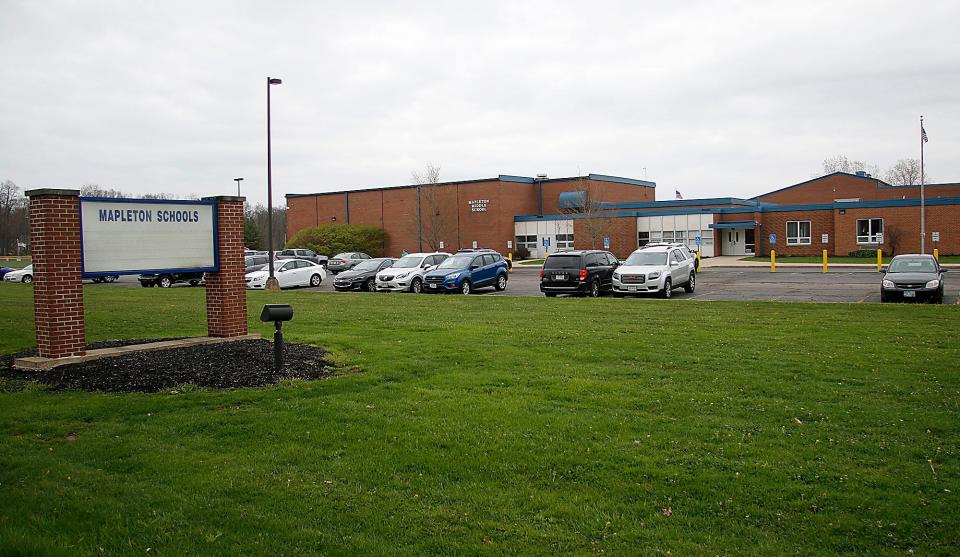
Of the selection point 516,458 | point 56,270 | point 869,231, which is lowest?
point 516,458

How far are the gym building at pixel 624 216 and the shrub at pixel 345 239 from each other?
4.92 ft

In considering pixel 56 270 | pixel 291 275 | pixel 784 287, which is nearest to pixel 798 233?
pixel 784 287

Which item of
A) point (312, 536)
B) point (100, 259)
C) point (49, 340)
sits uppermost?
point (100, 259)

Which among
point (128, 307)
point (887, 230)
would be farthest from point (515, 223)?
point (128, 307)

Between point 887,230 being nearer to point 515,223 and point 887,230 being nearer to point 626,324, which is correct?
point 515,223

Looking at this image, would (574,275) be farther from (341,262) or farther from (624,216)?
(624,216)

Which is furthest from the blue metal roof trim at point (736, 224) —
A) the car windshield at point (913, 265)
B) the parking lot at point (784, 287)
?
the car windshield at point (913, 265)

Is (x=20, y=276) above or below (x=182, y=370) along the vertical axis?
above

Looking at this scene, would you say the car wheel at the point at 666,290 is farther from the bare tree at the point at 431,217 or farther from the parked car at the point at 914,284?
the bare tree at the point at 431,217

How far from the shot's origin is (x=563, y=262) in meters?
25.2

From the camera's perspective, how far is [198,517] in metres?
5.12

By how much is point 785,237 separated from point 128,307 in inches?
1861

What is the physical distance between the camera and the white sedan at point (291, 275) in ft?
111

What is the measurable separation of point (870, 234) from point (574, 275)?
35.4 m
